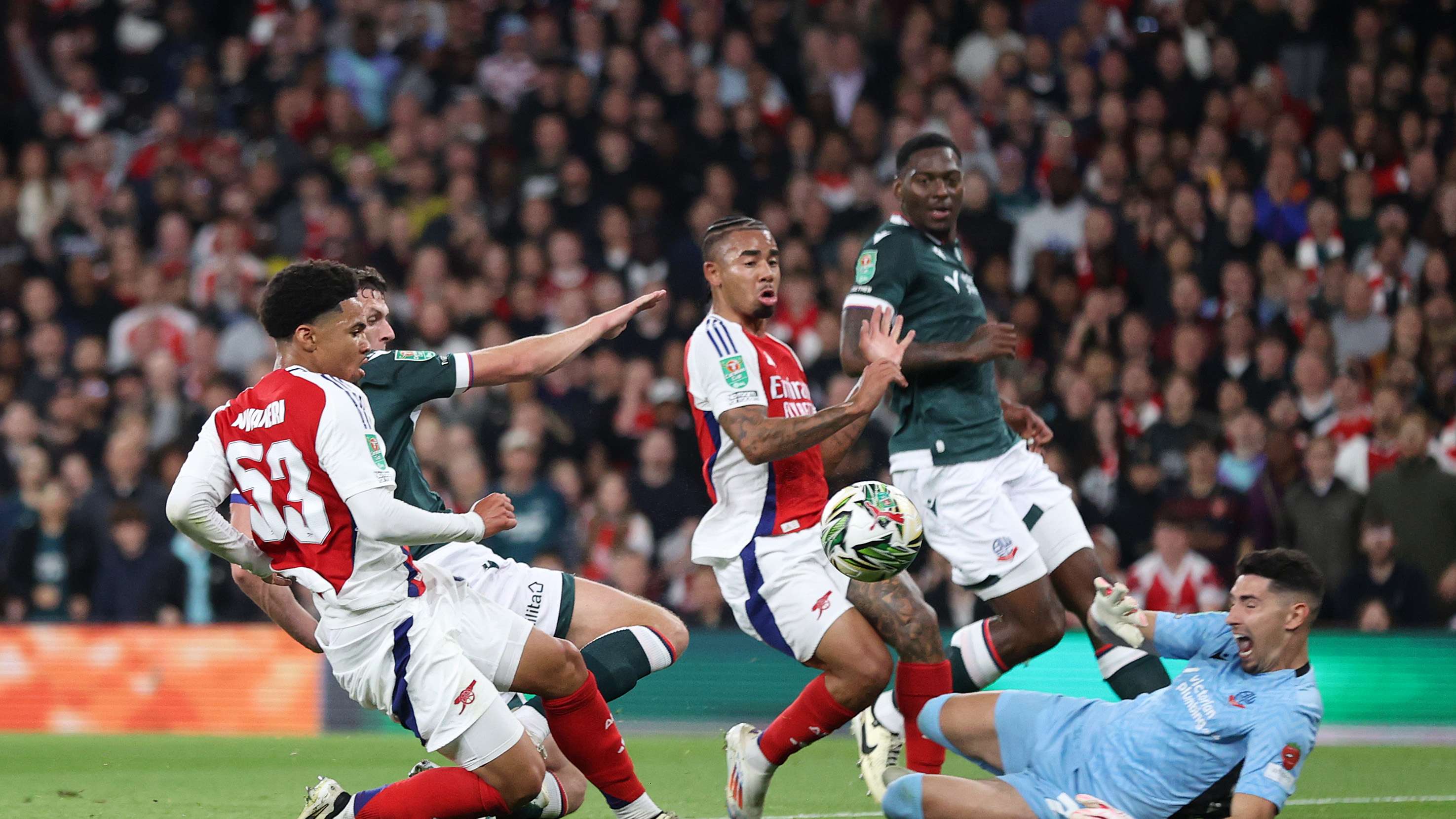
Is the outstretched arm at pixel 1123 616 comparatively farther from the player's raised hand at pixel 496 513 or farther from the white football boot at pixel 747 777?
the player's raised hand at pixel 496 513

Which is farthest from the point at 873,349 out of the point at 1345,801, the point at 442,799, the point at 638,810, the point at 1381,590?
the point at 1381,590

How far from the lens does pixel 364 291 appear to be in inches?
235

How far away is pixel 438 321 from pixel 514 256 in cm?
103

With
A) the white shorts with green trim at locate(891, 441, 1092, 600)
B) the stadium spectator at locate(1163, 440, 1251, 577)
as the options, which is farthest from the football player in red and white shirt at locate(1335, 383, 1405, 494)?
the white shorts with green trim at locate(891, 441, 1092, 600)

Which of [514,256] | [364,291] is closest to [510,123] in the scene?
[514,256]

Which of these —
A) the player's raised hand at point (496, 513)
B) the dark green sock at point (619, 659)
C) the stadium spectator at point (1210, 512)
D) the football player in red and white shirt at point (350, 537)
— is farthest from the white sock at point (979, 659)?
the stadium spectator at point (1210, 512)

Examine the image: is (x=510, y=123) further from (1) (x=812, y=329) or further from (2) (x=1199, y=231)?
(2) (x=1199, y=231)

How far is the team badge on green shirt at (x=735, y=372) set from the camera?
5879 millimetres

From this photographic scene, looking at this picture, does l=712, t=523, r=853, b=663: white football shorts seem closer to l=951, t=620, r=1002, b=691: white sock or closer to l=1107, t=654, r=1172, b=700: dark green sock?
l=951, t=620, r=1002, b=691: white sock

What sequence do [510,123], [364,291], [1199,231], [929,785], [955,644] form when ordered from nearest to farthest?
[929,785], [364,291], [955,644], [1199,231], [510,123]

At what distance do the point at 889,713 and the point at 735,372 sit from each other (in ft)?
4.75

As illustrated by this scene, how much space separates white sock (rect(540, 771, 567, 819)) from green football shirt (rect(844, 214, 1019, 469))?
2004 mm

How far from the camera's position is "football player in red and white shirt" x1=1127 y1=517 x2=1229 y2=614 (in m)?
9.72

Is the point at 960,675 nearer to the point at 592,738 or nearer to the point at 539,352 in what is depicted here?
the point at 592,738
